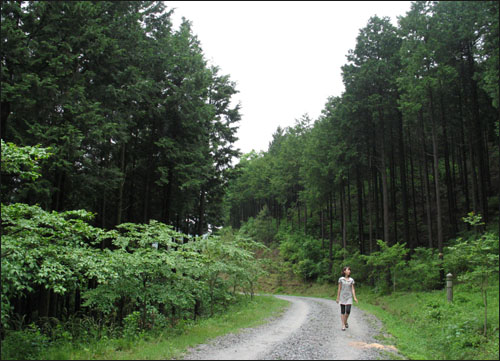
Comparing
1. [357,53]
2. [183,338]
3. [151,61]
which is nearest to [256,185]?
[357,53]

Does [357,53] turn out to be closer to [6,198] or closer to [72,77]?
[72,77]

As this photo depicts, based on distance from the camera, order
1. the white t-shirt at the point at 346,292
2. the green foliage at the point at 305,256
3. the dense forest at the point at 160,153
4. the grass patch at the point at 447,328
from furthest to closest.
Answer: the green foliage at the point at 305,256
the white t-shirt at the point at 346,292
the dense forest at the point at 160,153
the grass patch at the point at 447,328

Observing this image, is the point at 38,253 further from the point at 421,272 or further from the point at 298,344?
the point at 421,272

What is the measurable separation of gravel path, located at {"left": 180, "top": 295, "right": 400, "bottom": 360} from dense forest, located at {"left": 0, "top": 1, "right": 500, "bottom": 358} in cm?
250

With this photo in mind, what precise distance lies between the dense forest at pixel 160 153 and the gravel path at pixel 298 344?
2499mm

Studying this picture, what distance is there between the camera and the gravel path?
6.19 metres

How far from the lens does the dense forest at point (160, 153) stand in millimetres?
8617

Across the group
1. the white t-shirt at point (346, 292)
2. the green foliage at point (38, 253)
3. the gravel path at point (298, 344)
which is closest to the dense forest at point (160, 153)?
the green foliage at point (38, 253)

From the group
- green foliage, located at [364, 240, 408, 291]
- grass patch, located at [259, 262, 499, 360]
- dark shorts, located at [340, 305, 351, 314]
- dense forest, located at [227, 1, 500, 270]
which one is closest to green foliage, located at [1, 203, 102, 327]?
dark shorts, located at [340, 305, 351, 314]

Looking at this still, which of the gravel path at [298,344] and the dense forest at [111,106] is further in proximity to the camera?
the dense forest at [111,106]

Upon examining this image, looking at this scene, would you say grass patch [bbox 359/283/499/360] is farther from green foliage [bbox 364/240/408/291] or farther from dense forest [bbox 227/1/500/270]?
dense forest [bbox 227/1/500/270]

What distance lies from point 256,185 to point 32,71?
41849 millimetres

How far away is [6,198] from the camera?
11070 millimetres

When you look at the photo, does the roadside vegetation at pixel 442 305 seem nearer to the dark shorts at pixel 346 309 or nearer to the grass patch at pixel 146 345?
the dark shorts at pixel 346 309
